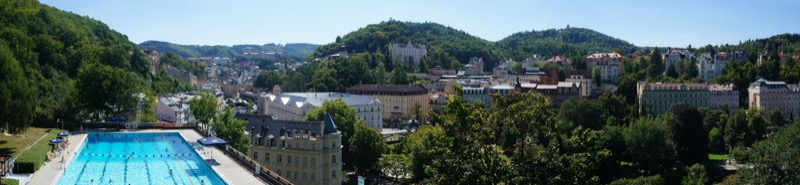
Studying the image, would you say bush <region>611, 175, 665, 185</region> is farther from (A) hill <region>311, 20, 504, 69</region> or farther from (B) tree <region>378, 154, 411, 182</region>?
(A) hill <region>311, 20, 504, 69</region>

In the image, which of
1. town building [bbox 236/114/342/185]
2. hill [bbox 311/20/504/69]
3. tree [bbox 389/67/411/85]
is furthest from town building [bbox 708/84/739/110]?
town building [bbox 236/114/342/185]

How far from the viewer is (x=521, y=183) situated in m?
18.3

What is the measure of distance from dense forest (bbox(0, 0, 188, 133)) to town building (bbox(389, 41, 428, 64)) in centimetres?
7354

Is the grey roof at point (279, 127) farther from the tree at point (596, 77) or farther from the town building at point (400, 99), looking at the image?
the tree at point (596, 77)

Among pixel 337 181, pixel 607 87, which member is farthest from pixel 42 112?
pixel 607 87

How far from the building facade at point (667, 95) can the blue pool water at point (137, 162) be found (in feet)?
216

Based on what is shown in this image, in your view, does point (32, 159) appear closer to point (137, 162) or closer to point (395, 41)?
point (137, 162)

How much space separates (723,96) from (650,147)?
35.9m

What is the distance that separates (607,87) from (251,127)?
72085 mm

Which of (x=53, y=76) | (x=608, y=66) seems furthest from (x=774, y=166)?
(x=608, y=66)

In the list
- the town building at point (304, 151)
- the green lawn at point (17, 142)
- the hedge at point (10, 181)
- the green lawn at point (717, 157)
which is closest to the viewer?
the hedge at point (10, 181)

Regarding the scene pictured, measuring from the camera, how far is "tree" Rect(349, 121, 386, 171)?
5847 centimetres

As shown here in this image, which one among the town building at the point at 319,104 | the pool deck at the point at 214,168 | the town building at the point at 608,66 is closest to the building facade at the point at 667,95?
the town building at the point at 608,66

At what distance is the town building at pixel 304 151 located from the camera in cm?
4059
